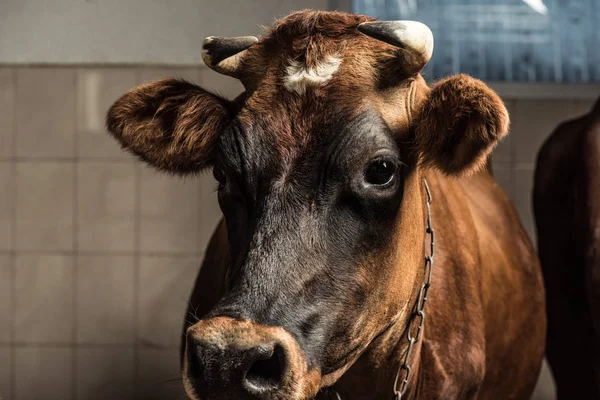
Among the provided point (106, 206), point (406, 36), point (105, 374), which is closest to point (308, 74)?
point (406, 36)

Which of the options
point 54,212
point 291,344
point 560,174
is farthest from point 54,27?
point 291,344

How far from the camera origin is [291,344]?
68.1 inches

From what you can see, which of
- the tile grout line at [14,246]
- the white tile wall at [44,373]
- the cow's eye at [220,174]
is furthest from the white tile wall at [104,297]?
the cow's eye at [220,174]

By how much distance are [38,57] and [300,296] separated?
9.99ft

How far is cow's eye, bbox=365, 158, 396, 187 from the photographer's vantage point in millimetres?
1946

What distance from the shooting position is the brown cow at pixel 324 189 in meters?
1.76

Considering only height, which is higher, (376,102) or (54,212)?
(376,102)

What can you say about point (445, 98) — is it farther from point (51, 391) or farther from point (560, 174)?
point (51, 391)

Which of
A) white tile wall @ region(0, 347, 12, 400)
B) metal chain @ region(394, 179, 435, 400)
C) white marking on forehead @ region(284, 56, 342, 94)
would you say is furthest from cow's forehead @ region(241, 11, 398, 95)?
white tile wall @ region(0, 347, 12, 400)

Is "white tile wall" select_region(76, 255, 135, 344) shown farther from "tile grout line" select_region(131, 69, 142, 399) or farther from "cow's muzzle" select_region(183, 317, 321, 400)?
"cow's muzzle" select_region(183, 317, 321, 400)

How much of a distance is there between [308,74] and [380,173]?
268 millimetres

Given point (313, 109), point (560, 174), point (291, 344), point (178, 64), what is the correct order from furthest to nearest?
1. point (178, 64)
2. point (560, 174)
3. point (313, 109)
4. point (291, 344)

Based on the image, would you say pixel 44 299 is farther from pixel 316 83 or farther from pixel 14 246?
pixel 316 83

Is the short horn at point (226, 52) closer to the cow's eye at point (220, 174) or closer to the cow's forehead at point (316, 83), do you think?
the cow's forehead at point (316, 83)
